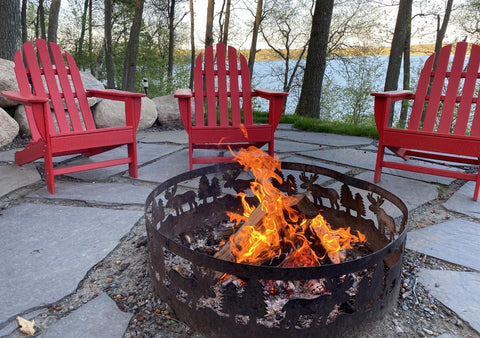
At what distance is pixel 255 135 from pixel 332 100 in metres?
13.4

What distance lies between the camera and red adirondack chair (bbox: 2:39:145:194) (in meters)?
2.39

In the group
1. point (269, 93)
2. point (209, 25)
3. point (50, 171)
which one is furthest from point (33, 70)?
point (209, 25)

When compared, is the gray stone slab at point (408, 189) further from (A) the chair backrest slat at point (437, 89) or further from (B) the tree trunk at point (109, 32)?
(B) the tree trunk at point (109, 32)

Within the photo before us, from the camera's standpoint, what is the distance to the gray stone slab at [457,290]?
4.21 ft

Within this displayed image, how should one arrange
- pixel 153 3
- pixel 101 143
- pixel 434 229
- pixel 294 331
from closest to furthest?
1. pixel 294 331
2. pixel 434 229
3. pixel 101 143
4. pixel 153 3

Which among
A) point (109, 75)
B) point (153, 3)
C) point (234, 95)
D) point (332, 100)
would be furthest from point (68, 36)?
point (234, 95)

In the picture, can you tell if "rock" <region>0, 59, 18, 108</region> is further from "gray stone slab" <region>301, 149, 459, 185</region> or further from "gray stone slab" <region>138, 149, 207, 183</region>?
"gray stone slab" <region>301, 149, 459, 185</region>

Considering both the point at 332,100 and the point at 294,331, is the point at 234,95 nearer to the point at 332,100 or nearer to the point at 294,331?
the point at 294,331

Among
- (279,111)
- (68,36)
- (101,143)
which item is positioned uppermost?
(68,36)

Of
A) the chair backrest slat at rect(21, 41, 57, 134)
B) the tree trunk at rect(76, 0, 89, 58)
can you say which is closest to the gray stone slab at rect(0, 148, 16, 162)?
the chair backrest slat at rect(21, 41, 57, 134)

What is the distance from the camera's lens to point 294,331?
1106mm

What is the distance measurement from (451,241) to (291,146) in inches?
85.5

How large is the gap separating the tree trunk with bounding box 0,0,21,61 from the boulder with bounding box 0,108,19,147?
141 centimetres

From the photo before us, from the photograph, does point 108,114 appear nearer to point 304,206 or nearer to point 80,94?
point 80,94
